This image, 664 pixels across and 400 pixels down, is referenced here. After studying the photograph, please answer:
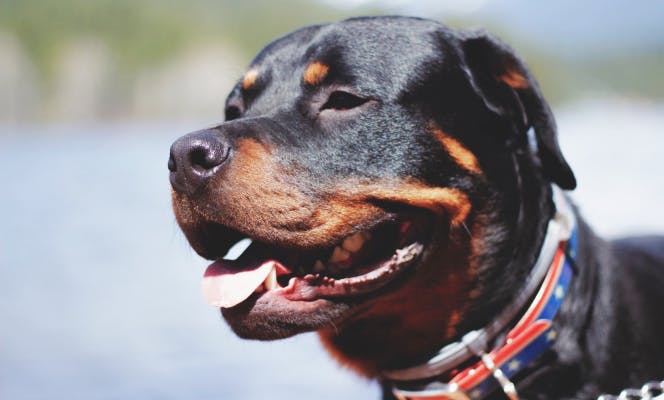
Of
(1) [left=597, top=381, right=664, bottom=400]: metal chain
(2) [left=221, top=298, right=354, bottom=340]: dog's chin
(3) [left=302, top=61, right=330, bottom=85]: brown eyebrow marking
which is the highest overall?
(3) [left=302, top=61, right=330, bottom=85]: brown eyebrow marking

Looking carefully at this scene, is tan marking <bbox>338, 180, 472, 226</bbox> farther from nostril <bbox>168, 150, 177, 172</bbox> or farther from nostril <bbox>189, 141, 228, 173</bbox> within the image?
nostril <bbox>168, 150, 177, 172</bbox>

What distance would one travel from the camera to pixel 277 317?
2572 millimetres

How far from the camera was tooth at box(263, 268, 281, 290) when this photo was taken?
2662mm

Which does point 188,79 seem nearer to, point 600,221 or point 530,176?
point 600,221

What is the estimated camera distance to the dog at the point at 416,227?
2609 millimetres

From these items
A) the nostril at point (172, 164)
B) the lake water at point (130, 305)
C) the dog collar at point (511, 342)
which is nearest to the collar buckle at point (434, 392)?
the dog collar at point (511, 342)

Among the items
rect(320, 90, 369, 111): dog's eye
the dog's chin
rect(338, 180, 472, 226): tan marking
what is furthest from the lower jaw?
rect(320, 90, 369, 111): dog's eye

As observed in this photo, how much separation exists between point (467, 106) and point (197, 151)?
1.03 meters

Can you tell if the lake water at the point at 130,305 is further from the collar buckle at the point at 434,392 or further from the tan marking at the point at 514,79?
the tan marking at the point at 514,79

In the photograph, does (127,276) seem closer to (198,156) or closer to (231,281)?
(231,281)

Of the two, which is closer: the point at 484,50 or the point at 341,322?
the point at 341,322

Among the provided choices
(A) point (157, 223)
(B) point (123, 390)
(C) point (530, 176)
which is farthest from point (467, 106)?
(A) point (157, 223)

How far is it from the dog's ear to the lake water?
1.14 m

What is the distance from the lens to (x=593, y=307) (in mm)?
2818
